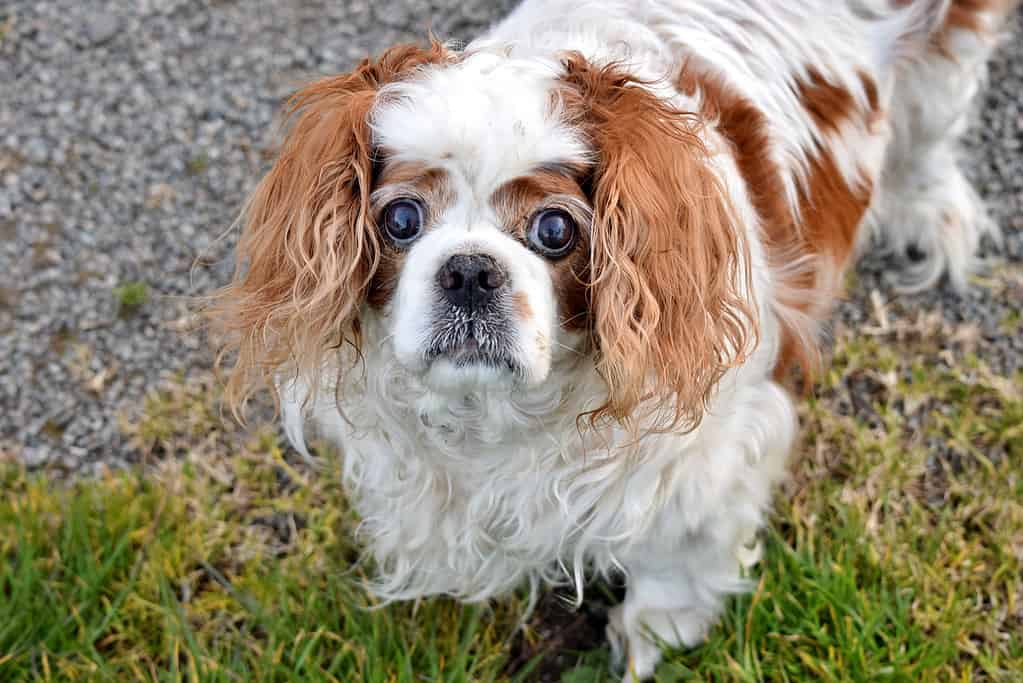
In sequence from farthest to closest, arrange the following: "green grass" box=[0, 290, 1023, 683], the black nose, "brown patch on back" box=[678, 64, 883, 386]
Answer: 1. "green grass" box=[0, 290, 1023, 683]
2. "brown patch on back" box=[678, 64, 883, 386]
3. the black nose

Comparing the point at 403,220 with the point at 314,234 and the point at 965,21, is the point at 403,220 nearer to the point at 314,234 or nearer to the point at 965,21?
the point at 314,234

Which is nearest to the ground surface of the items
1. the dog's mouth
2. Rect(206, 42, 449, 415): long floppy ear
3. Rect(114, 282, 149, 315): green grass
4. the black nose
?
Rect(114, 282, 149, 315): green grass

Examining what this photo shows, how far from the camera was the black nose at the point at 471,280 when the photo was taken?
2043mm

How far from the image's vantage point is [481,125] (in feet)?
6.75

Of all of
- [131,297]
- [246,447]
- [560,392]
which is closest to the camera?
[560,392]

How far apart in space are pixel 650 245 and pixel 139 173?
9.00 feet

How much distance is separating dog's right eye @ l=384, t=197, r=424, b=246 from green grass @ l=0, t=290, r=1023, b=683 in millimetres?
1361

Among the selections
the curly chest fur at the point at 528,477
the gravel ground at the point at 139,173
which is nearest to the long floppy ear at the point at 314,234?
the curly chest fur at the point at 528,477

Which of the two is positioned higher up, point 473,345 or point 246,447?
point 473,345

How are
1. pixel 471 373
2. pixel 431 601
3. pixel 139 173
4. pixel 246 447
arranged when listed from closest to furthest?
1. pixel 471 373
2. pixel 431 601
3. pixel 246 447
4. pixel 139 173

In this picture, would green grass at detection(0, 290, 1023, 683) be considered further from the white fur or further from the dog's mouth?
the dog's mouth

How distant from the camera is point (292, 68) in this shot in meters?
4.56

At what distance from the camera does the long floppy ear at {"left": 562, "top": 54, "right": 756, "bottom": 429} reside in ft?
6.98

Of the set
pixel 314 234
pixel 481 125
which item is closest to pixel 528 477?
pixel 314 234
